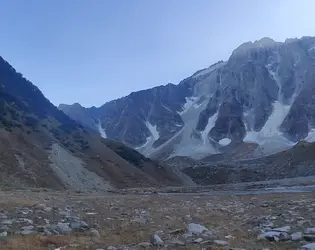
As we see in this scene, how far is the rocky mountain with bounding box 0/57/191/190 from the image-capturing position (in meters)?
79.0

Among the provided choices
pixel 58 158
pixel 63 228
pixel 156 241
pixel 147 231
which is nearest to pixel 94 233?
pixel 63 228

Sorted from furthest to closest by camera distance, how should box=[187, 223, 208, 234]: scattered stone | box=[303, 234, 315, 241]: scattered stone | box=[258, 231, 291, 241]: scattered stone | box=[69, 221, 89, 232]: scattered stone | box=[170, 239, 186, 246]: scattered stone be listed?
box=[69, 221, 89, 232]: scattered stone → box=[187, 223, 208, 234]: scattered stone → box=[258, 231, 291, 241]: scattered stone → box=[170, 239, 186, 246]: scattered stone → box=[303, 234, 315, 241]: scattered stone

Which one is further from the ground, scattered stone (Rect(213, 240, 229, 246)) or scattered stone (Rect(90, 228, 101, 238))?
scattered stone (Rect(90, 228, 101, 238))

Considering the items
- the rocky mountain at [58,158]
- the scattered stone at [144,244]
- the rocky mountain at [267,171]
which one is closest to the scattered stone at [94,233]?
the scattered stone at [144,244]

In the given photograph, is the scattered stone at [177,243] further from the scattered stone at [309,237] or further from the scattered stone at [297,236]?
the scattered stone at [309,237]

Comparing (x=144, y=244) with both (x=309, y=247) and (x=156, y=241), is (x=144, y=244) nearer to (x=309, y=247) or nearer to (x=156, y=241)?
(x=156, y=241)

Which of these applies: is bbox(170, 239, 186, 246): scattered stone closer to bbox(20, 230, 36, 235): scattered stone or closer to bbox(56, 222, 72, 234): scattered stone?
bbox(56, 222, 72, 234): scattered stone

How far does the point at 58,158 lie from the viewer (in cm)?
9344

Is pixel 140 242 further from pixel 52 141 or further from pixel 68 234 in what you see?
pixel 52 141

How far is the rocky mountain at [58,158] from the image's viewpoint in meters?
79.0

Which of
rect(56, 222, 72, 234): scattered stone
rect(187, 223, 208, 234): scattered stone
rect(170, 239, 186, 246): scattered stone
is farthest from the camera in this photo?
rect(56, 222, 72, 234): scattered stone

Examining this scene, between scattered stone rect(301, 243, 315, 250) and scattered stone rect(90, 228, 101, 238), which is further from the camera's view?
scattered stone rect(90, 228, 101, 238)

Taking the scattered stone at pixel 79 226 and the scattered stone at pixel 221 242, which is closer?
the scattered stone at pixel 221 242

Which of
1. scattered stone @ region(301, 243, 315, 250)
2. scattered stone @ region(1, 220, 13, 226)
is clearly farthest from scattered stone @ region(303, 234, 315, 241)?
scattered stone @ region(1, 220, 13, 226)
